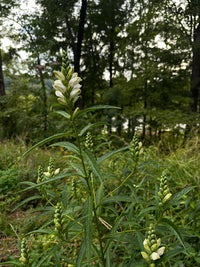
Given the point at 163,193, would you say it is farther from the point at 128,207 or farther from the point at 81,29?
the point at 81,29

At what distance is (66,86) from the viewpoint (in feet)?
2.26

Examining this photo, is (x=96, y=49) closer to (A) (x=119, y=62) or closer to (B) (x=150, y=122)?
(A) (x=119, y=62)

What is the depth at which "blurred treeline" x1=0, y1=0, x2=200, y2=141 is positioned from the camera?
236 inches

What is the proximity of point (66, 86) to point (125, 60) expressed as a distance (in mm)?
7501

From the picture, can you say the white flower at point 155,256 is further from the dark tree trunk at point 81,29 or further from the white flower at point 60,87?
the dark tree trunk at point 81,29

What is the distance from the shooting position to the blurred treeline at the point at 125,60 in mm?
5996

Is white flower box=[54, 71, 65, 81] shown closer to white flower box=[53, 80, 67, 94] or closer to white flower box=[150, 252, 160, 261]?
white flower box=[53, 80, 67, 94]

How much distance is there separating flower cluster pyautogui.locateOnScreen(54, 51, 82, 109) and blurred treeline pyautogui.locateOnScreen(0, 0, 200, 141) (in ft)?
17.6

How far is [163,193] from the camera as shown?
88 centimetres

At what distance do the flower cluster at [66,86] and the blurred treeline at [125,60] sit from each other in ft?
17.6

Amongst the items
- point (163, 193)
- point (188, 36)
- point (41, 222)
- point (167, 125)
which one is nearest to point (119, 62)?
point (188, 36)

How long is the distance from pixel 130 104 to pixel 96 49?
141 inches

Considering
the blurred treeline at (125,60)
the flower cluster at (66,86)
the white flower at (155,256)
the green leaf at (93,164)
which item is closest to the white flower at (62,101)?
the flower cluster at (66,86)

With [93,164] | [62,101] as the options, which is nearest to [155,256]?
[93,164]
